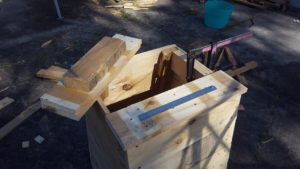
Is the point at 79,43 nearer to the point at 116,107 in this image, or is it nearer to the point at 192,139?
the point at 116,107

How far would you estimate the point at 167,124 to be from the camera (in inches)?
70.6

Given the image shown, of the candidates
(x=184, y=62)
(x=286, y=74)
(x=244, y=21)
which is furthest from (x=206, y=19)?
(x=184, y=62)

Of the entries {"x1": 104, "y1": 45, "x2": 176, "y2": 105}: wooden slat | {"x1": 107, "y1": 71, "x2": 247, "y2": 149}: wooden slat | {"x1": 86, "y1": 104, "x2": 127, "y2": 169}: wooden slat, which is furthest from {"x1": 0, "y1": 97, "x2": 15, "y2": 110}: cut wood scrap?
{"x1": 107, "y1": 71, "x2": 247, "y2": 149}: wooden slat

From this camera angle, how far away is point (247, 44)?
19.5 ft

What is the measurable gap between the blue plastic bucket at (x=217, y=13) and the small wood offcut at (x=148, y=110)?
13.3ft

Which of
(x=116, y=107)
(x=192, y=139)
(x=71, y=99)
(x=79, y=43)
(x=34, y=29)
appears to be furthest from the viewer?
(x=34, y=29)

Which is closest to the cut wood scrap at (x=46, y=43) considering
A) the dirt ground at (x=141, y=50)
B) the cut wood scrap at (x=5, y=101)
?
the dirt ground at (x=141, y=50)

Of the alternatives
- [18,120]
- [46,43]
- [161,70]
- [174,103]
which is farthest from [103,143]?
[46,43]

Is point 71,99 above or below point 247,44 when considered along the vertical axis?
above

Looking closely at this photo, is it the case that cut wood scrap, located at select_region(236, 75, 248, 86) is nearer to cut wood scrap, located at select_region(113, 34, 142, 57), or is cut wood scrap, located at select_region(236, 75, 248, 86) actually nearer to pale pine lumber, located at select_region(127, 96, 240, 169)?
pale pine lumber, located at select_region(127, 96, 240, 169)

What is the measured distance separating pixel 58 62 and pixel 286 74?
418 cm

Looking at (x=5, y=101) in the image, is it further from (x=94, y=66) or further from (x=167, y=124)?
(x=167, y=124)

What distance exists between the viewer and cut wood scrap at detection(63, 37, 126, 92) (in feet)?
6.10

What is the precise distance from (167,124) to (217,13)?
5046mm
